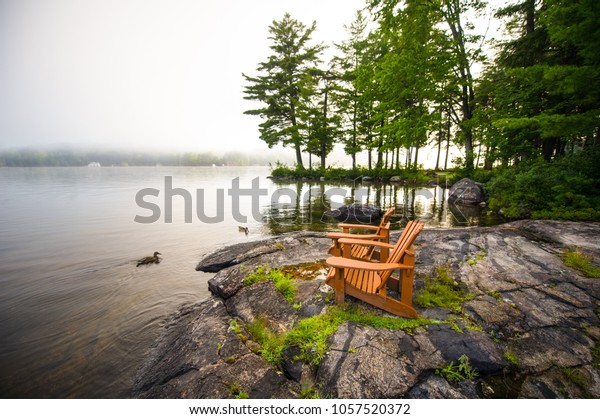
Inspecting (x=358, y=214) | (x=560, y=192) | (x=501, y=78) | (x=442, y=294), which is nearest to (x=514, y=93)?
(x=501, y=78)

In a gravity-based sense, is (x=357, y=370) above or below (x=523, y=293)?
below

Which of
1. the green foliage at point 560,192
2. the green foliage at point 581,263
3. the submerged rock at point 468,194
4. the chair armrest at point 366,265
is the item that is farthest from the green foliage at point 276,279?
the submerged rock at point 468,194

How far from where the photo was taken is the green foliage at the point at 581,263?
416cm

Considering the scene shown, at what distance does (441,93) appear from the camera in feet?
44.8

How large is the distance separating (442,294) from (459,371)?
4.67 feet

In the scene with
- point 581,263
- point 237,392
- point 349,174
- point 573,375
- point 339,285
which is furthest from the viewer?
point 349,174

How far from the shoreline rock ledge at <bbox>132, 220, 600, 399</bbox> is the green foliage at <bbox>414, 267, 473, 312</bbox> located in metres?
0.12

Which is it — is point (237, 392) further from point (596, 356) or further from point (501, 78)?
point (501, 78)

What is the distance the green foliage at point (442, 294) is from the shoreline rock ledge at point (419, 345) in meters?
0.12

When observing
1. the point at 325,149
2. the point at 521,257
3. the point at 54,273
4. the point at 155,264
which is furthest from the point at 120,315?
the point at 325,149

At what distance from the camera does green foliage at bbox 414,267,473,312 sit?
3634 millimetres

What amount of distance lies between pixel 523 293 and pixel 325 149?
3220cm

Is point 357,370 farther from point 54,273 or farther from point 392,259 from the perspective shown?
point 54,273

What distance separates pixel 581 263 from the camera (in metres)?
4.39
